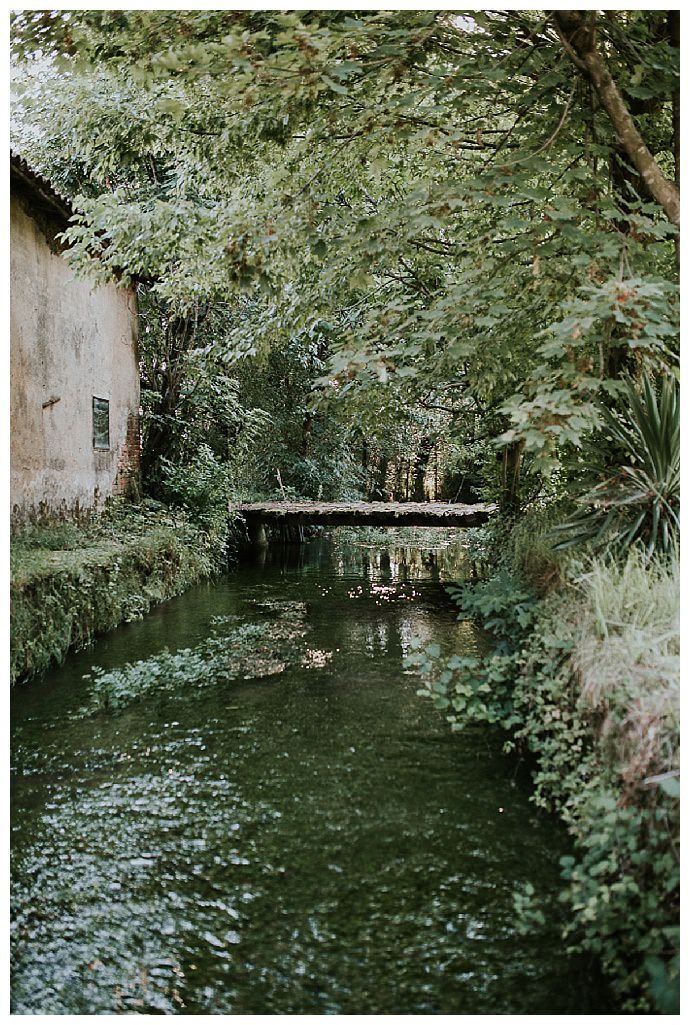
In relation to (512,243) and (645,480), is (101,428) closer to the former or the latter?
(512,243)

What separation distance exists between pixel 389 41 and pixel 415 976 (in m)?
5.96

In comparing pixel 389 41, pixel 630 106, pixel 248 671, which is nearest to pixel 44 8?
pixel 389 41

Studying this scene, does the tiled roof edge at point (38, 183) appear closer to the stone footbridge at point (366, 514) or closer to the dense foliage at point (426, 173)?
the dense foliage at point (426, 173)

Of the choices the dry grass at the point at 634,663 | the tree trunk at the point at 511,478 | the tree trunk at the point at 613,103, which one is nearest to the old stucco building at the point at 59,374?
the tree trunk at the point at 511,478

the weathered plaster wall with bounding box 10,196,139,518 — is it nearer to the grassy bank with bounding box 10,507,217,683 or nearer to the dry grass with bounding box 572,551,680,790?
the grassy bank with bounding box 10,507,217,683

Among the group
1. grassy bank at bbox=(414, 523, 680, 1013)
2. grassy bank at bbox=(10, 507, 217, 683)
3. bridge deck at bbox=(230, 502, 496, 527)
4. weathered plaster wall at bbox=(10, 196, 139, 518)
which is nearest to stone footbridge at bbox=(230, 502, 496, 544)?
bridge deck at bbox=(230, 502, 496, 527)

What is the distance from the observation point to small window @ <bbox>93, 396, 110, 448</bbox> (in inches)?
442

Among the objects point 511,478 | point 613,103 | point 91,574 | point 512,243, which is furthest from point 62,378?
point 613,103

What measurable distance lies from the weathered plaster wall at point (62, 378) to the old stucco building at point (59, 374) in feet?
0.04

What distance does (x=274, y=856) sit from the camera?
3.68 meters

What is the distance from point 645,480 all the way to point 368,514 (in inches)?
380

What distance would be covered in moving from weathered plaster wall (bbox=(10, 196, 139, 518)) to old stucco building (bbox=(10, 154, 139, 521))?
0.01 m

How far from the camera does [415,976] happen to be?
9.27 feet
